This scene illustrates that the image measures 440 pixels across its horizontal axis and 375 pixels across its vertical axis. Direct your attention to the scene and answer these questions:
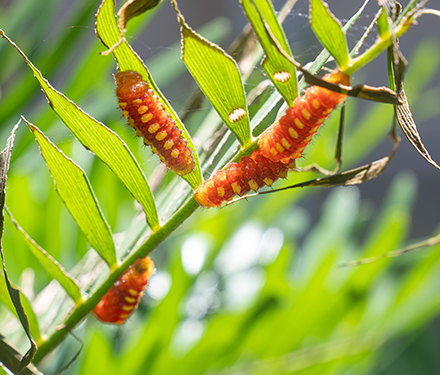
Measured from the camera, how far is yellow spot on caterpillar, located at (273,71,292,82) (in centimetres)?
18

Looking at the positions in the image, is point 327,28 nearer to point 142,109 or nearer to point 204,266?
point 142,109

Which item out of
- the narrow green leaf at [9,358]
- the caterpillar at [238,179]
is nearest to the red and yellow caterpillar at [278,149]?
the caterpillar at [238,179]

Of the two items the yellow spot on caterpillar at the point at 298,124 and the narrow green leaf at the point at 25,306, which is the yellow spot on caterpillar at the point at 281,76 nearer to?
the yellow spot on caterpillar at the point at 298,124

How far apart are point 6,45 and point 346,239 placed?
553mm

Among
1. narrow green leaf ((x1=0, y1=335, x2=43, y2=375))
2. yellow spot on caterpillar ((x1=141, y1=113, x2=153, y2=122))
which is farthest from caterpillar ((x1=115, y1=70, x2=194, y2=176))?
narrow green leaf ((x1=0, y1=335, x2=43, y2=375))

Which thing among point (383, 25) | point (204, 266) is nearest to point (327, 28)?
point (383, 25)

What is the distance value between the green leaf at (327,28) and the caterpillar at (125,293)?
0.14m

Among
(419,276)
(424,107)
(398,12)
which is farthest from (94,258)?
(424,107)

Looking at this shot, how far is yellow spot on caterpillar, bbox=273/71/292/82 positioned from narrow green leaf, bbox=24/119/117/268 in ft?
0.32

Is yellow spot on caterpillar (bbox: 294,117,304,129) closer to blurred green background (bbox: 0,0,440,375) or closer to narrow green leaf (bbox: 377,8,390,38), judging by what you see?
narrow green leaf (bbox: 377,8,390,38)

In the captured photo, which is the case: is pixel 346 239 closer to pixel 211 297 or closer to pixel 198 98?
pixel 211 297

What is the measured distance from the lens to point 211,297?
676 millimetres

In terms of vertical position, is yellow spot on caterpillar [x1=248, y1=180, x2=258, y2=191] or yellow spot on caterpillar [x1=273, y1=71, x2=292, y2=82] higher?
yellow spot on caterpillar [x1=273, y1=71, x2=292, y2=82]

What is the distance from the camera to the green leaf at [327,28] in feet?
0.53
